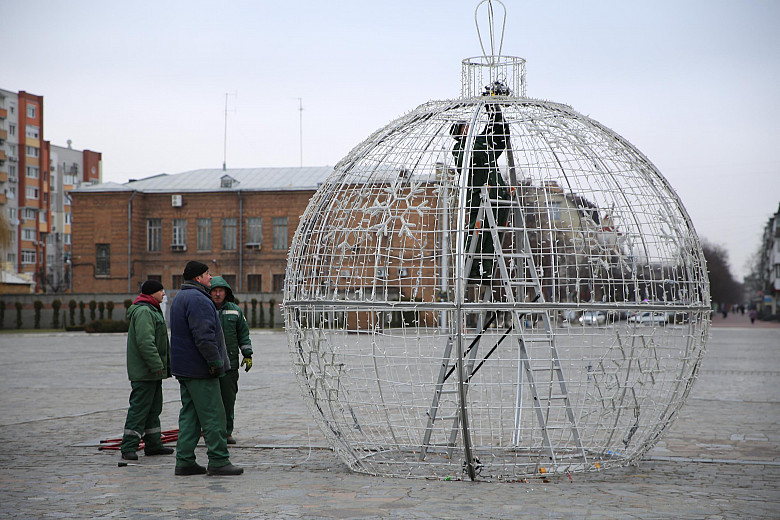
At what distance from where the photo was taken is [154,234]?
56250 mm

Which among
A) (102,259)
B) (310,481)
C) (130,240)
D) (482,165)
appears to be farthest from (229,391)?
(102,259)

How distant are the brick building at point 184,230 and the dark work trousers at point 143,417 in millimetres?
44337

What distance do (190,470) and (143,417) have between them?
1.34 meters

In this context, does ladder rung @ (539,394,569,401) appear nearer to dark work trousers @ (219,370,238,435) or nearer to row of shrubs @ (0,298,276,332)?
dark work trousers @ (219,370,238,435)

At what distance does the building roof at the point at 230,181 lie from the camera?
5481 centimetres

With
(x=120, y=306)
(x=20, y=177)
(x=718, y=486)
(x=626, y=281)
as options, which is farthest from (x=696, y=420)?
(x=20, y=177)

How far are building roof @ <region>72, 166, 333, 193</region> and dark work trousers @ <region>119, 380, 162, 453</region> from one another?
4384 cm

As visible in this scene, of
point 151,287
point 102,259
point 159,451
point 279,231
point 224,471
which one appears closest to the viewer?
point 224,471

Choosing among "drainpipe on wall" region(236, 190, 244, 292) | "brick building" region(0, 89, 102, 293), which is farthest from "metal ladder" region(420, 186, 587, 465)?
"brick building" region(0, 89, 102, 293)

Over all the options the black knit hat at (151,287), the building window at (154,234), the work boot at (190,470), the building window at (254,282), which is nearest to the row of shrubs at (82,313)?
the building window at (254,282)

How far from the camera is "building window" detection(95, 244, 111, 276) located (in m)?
56.0

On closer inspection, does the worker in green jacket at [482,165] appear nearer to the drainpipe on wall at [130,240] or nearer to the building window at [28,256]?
the drainpipe on wall at [130,240]

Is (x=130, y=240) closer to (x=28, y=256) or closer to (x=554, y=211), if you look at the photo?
(x=28, y=256)

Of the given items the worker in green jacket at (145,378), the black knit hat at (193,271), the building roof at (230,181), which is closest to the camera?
the black knit hat at (193,271)
